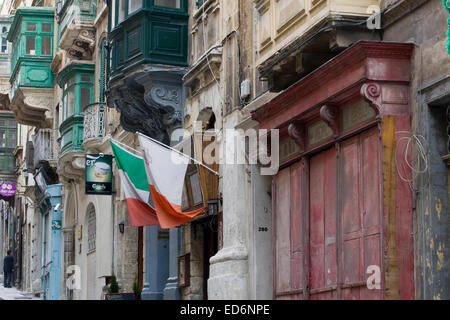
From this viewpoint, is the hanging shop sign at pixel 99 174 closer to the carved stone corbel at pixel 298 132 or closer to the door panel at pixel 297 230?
the door panel at pixel 297 230

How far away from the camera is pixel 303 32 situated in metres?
13.4

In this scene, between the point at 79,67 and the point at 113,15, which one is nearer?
the point at 113,15

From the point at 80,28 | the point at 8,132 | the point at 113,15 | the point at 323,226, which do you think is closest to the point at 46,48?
the point at 80,28

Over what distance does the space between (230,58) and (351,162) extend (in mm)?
5339

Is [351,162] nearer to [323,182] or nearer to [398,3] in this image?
[323,182]

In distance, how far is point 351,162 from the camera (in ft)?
41.0

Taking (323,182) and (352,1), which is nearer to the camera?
(352,1)

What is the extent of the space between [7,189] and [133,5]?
2728 centimetres

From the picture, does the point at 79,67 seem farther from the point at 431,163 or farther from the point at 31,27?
the point at 431,163

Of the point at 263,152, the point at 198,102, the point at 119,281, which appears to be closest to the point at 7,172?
the point at 119,281

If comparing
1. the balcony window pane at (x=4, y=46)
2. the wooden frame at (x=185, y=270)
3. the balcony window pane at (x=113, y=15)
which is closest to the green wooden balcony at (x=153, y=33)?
the balcony window pane at (x=113, y=15)

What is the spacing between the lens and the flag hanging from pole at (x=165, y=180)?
16.8 meters

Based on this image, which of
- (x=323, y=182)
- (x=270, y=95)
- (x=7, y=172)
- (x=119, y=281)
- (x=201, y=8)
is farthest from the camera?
(x=7, y=172)

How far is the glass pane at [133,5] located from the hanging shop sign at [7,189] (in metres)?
27.0
